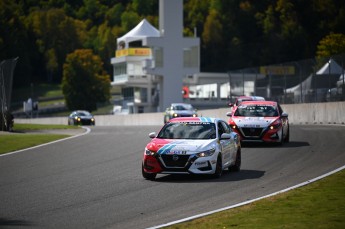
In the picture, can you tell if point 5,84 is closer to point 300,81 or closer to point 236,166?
point 300,81

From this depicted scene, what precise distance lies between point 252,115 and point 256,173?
29.7 feet

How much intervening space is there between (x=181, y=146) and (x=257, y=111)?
1051 centimetres

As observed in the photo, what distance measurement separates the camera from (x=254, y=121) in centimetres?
2833

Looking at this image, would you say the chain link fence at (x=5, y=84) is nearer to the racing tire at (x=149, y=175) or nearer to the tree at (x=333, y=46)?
the racing tire at (x=149, y=175)

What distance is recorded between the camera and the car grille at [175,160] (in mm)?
18906

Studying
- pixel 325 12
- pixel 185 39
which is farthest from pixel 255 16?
pixel 185 39

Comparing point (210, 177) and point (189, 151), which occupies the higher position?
point (189, 151)

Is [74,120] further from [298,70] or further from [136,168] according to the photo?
[136,168]

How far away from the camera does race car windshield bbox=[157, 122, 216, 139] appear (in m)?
20.0

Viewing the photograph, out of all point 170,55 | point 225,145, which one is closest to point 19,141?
point 225,145

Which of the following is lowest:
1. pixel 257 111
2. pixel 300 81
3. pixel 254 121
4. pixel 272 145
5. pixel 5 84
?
pixel 272 145

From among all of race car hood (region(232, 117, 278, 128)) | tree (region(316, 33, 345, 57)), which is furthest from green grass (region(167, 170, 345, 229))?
tree (region(316, 33, 345, 57))

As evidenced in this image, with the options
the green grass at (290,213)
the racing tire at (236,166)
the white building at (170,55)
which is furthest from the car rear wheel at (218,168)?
the white building at (170,55)

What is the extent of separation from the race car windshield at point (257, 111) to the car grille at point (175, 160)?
10437 mm
